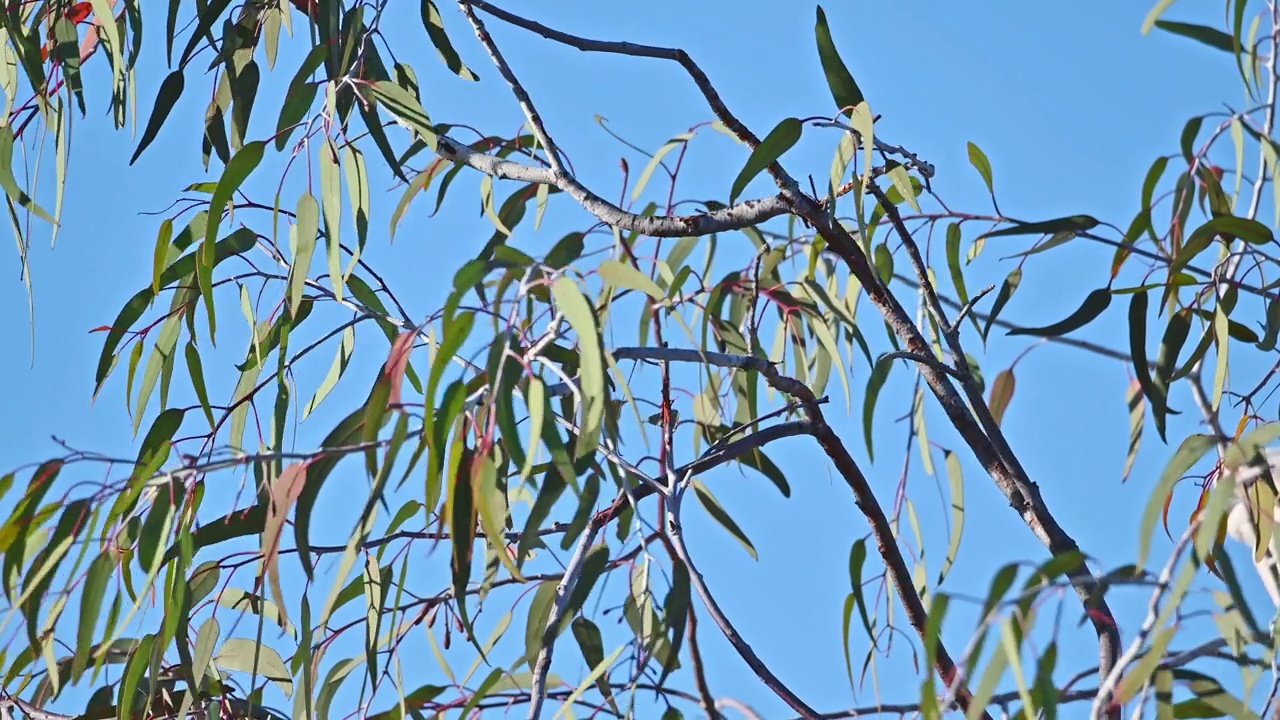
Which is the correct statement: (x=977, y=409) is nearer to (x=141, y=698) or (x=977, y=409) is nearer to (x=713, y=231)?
(x=713, y=231)

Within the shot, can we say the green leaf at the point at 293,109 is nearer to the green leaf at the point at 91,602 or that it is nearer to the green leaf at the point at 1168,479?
the green leaf at the point at 91,602

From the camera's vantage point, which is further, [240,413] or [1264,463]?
[240,413]

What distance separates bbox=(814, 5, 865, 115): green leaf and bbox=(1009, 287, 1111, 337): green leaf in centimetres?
21

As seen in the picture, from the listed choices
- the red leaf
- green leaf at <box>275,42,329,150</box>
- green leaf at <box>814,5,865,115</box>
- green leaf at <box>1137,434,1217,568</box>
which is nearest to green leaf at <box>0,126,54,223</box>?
green leaf at <box>275,42,329,150</box>

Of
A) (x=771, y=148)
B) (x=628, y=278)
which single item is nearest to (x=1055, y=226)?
(x=771, y=148)

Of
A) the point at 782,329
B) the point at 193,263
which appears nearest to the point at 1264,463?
the point at 782,329

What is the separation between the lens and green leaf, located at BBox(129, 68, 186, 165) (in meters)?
1.24

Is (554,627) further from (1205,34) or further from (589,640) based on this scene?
(1205,34)

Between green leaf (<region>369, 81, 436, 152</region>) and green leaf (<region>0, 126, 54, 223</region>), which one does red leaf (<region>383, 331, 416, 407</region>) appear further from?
green leaf (<region>0, 126, 54, 223</region>)

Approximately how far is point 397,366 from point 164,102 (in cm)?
56

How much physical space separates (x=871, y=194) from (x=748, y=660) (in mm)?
385

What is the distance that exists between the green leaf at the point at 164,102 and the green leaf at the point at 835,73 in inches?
21.7

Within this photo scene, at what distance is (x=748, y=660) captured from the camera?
943 millimetres

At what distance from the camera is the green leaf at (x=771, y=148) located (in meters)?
0.94
